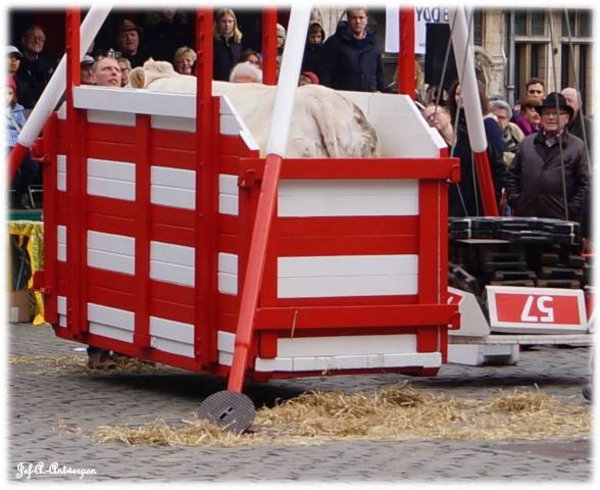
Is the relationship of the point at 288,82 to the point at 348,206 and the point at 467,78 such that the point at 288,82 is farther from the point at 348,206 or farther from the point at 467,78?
the point at 467,78

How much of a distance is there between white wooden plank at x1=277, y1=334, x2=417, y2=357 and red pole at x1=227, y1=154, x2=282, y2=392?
1.43ft

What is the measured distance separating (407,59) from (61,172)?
2304 millimetres

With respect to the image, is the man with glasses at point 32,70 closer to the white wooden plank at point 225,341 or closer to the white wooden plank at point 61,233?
the white wooden plank at point 61,233

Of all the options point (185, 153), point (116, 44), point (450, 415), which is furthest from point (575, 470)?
point (116, 44)

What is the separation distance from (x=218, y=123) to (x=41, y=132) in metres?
2.12

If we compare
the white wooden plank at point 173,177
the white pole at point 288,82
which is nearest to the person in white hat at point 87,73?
the white wooden plank at point 173,177

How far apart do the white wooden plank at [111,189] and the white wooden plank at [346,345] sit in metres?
1.56

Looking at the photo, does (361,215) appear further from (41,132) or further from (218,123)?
(41,132)

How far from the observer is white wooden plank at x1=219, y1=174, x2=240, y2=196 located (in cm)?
1145

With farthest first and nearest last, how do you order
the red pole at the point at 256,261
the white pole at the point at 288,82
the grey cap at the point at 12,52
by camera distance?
1. the grey cap at the point at 12,52
2. the white pole at the point at 288,82
3. the red pole at the point at 256,261

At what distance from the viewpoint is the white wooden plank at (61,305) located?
13.3 meters

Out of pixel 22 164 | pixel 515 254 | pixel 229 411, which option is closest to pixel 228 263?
pixel 229 411

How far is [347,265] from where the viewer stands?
38.1ft

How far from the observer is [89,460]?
31.7 feet
